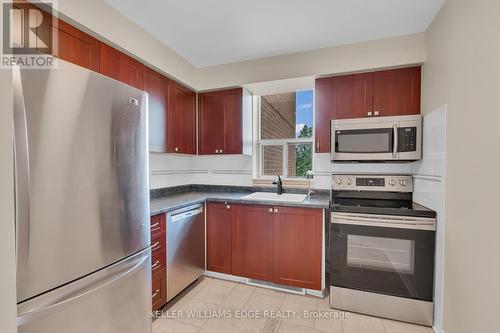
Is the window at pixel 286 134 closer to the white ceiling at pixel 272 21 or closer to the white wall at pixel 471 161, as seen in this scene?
the white ceiling at pixel 272 21

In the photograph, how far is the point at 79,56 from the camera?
5.40ft

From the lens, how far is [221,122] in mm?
2963

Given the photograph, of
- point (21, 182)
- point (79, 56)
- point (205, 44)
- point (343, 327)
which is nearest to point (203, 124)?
point (205, 44)

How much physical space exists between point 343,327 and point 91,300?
1.82 meters

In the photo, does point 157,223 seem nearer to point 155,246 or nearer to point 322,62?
point 155,246

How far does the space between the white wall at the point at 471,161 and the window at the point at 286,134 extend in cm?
141

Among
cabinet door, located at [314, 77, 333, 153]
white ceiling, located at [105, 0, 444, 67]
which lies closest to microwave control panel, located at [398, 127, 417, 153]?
cabinet door, located at [314, 77, 333, 153]

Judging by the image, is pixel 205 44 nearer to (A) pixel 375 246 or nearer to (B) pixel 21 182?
(B) pixel 21 182

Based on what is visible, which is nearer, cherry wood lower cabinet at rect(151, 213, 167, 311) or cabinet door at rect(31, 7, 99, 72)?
cabinet door at rect(31, 7, 99, 72)

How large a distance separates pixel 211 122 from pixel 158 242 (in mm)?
Result: 1631

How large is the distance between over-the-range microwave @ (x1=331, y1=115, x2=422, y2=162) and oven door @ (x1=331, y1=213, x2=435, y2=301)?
62 cm

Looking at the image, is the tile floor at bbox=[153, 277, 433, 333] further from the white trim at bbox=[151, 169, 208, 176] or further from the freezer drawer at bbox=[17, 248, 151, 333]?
the white trim at bbox=[151, 169, 208, 176]

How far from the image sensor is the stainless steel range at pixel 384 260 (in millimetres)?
1860

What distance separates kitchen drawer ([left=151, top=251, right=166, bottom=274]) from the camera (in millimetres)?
1922
